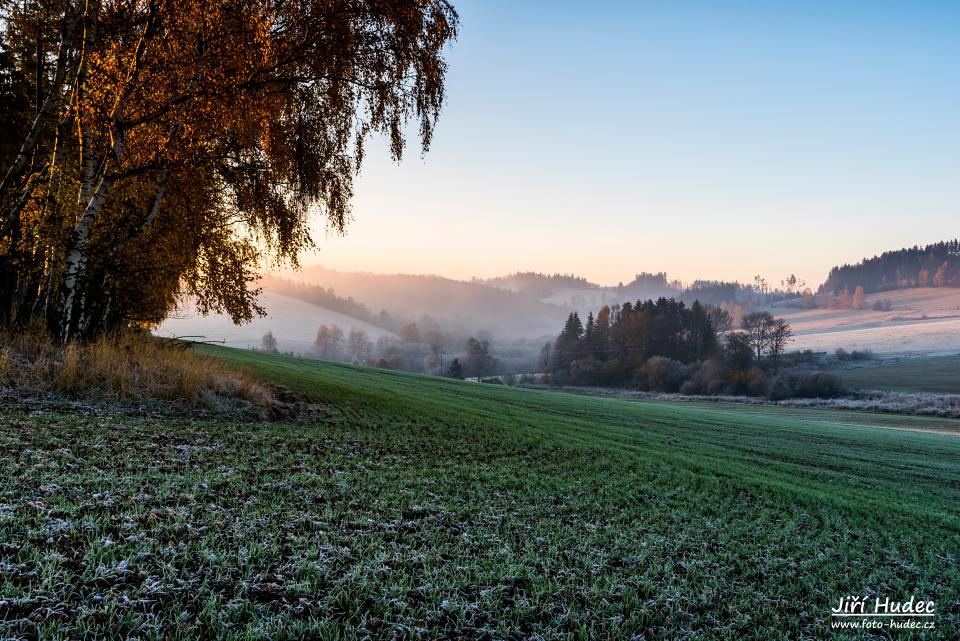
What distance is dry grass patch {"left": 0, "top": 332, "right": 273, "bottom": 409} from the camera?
9.09 m

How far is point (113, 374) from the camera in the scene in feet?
32.1

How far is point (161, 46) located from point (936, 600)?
1517 cm

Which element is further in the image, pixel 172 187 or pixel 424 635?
pixel 172 187

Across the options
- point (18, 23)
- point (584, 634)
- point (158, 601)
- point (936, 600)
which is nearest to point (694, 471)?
point (936, 600)

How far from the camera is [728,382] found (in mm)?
75062

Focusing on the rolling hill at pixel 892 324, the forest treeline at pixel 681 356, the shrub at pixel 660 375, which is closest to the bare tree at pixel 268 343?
the forest treeline at pixel 681 356

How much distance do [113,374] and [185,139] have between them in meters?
5.20

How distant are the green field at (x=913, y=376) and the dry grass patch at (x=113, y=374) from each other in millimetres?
81954

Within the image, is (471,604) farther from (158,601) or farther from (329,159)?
(329,159)

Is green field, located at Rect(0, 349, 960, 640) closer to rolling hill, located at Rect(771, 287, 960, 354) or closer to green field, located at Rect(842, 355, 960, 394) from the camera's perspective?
green field, located at Rect(842, 355, 960, 394)

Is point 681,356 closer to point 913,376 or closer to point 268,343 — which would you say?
point 913,376

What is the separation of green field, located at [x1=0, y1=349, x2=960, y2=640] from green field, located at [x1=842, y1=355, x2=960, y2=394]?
246ft

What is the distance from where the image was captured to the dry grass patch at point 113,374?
9094mm

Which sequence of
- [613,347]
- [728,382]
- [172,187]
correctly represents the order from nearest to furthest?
[172,187] < [728,382] < [613,347]
